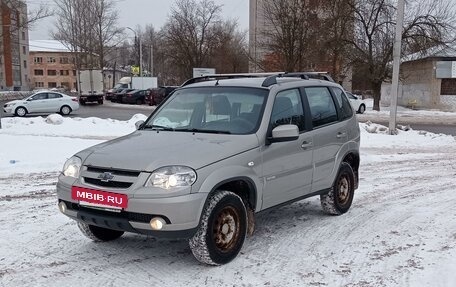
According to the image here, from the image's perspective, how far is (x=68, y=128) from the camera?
18.2 m

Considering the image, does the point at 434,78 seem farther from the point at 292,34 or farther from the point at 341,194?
the point at 341,194

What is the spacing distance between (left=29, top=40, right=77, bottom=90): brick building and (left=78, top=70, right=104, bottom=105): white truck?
82.1m

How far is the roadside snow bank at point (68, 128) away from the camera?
55.9 ft

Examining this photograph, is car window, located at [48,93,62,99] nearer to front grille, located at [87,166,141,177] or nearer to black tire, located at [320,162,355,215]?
black tire, located at [320,162,355,215]

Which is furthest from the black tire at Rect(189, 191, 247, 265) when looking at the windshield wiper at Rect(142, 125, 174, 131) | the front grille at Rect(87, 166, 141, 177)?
the windshield wiper at Rect(142, 125, 174, 131)

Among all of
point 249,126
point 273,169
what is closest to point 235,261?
point 273,169

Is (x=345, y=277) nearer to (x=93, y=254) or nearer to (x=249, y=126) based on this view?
(x=249, y=126)

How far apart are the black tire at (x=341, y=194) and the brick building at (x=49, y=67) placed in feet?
401

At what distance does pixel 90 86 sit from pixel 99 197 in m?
41.4

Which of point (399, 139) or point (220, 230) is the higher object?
point (220, 230)

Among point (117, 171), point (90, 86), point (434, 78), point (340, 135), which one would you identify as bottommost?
point (117, 171)

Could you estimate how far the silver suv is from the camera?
4.38m

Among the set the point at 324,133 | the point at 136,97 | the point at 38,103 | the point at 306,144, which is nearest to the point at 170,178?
the point at 306,144

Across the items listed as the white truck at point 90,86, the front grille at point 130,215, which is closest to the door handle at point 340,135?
the front grille at point 130,215
